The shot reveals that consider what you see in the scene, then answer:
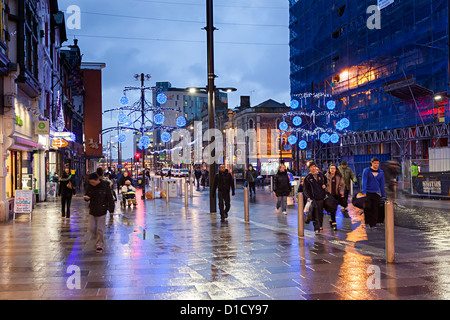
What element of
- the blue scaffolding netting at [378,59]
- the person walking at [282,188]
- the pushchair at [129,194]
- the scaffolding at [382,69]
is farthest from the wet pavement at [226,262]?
the blue scaffolding netting at [378,59]

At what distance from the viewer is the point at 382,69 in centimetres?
3484

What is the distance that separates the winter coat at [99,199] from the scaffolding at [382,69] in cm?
2168

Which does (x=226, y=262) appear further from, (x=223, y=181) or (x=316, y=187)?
(x=223, y=181)

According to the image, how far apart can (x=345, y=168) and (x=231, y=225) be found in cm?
466

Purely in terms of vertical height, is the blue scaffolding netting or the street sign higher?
the blue scaffolding netting

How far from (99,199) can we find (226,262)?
10.9 ft

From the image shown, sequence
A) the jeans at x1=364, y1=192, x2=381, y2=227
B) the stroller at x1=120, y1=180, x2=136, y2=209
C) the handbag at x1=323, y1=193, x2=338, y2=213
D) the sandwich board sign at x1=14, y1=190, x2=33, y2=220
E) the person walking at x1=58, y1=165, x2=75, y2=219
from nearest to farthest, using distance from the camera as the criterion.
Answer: the handbag at x1=323, y1=193, x2=338, y2=213 → the jeans at x1=364, y1=192, x2=381, y2=227 → the sandwich board sign at x1=14, y1=190, x2=33, y2=220 → the person walking at x1=58, y1=165, x2=75, y2=219 → the stroller at x1=120, y1=180, x2=136, y2=209

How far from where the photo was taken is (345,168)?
597 inches

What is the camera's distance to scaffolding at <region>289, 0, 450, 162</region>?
95.7ft

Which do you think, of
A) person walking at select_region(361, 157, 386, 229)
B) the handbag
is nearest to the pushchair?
the handbag

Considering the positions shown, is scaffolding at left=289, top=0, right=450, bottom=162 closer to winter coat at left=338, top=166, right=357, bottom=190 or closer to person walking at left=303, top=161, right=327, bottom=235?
winter coat at left=338, top=166, right=357, bottom=190

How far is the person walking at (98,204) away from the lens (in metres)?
9.53

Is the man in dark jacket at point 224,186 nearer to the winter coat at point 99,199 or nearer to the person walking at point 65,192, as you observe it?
the winter coat at point 99,199

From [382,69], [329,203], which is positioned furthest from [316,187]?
[382,69]
